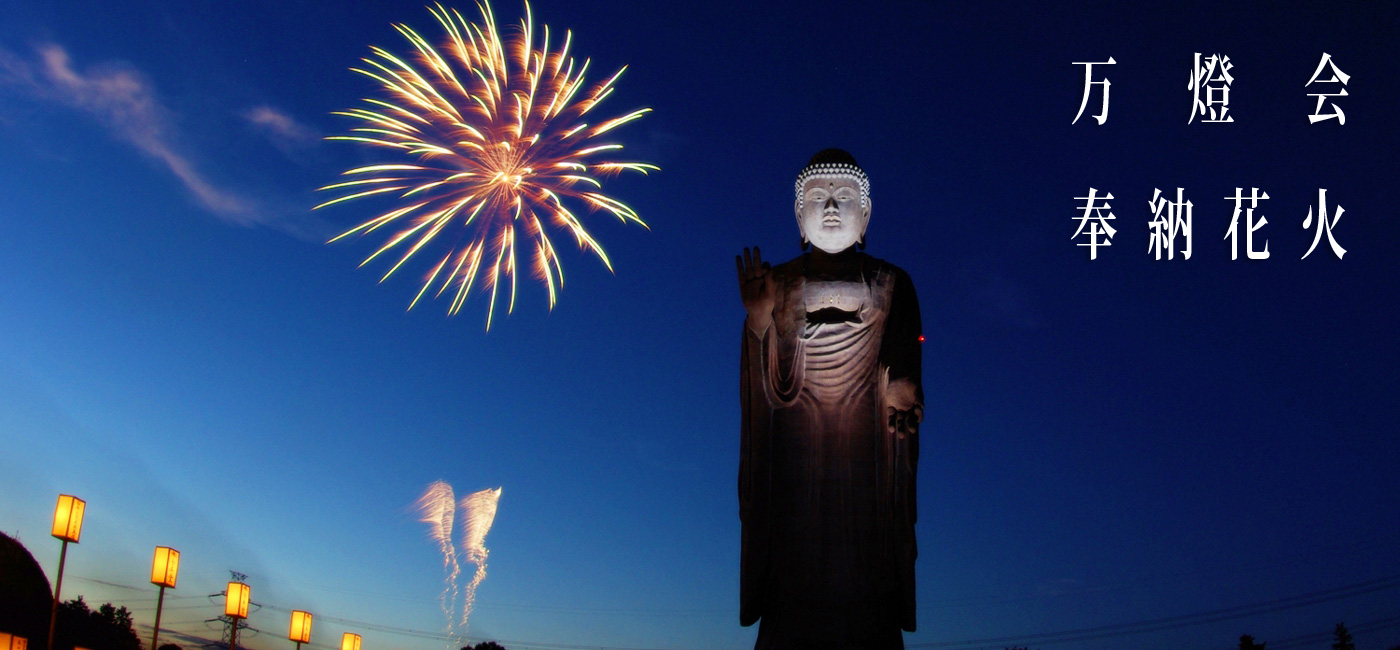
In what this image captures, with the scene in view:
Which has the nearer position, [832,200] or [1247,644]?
[832,200]

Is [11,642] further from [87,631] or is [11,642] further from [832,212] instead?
[87,631]

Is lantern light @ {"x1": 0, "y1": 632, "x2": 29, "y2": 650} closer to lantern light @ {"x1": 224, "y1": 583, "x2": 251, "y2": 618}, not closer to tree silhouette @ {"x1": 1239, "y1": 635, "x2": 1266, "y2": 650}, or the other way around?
lantern light @ {"x1": 224, "y1": 583, "x2": 251, "y2": 618}

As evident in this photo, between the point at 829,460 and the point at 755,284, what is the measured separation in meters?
2.11

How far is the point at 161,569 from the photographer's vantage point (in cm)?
2441

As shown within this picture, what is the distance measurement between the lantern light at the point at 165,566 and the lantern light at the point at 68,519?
400cm

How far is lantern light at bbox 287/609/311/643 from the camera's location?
33312 millimetres

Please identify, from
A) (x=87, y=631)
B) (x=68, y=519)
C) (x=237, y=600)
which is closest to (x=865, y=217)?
(x=68, y=519)

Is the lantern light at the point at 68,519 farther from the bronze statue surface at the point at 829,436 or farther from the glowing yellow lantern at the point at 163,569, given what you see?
the bronze statue surface at the point at 829,436

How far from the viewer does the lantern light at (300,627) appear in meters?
33.3

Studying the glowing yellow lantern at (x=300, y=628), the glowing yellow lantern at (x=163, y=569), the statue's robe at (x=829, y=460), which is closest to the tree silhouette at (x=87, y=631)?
the glowing yellow lantern at (x=300, y=628)

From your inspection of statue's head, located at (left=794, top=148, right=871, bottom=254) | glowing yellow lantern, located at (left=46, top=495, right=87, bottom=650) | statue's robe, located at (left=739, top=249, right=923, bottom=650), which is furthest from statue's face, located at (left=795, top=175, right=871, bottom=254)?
glowing yellow lantern, located at (left=46, top=495, right=87, bottom=650)

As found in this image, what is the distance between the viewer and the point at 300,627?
33531mm

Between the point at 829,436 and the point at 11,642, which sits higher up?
the point at 829,436

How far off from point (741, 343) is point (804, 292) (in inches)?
42.9
